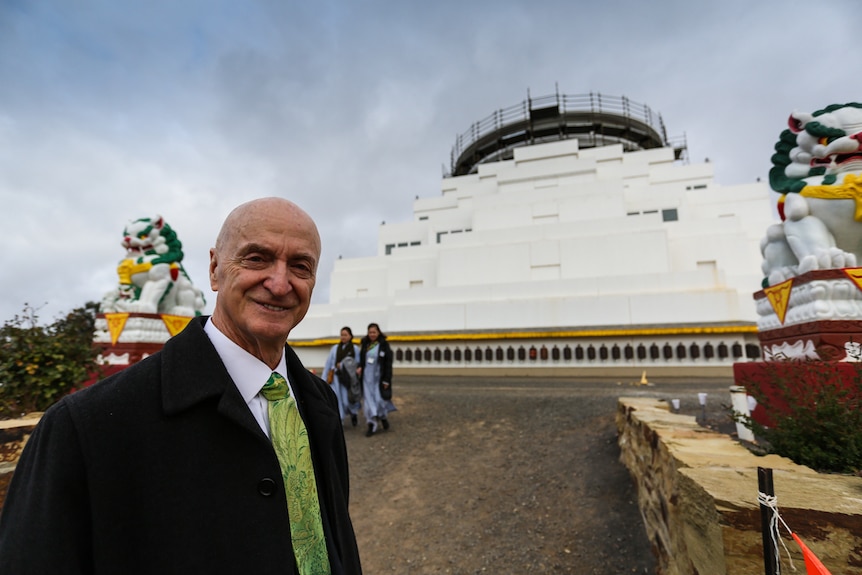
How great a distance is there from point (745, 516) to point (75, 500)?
2.38 metres

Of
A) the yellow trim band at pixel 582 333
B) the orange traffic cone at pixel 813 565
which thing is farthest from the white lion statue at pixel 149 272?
the orange traffic cone at pixel 813 565

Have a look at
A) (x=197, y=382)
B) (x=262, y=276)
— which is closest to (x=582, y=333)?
(x=262, y=276)

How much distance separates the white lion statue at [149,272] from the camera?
29.8ft

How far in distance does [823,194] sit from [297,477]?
5.65 m

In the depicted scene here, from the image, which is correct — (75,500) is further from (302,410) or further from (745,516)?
(745,516)

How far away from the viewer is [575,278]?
15.5 m

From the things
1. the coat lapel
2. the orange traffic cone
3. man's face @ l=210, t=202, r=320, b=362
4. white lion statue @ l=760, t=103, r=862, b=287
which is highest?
white lion statue @ l=760, t=103, r=862, b=287

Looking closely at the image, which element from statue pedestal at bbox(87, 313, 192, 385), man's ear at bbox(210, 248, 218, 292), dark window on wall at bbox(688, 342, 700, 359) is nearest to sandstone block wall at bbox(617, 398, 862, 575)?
man's ear at bbox(210, 248, 218, 292)

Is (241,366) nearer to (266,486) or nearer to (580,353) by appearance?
(266,486)

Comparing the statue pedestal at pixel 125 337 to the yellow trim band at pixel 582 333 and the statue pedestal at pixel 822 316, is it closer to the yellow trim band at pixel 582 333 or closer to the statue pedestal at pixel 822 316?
the yellow trim band at pixel 582 333

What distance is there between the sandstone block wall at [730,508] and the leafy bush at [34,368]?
5451 mm

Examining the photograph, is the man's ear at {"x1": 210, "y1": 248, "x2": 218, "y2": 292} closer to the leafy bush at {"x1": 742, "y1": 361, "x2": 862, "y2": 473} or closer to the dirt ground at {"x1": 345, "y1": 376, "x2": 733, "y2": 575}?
the dirt ground at {"x1": 345, "y1": 376, "x2": 733, "y2": 575}

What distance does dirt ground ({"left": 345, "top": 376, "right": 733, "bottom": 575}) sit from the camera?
3.57m

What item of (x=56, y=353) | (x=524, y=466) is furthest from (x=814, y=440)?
(x=56, y=353)
